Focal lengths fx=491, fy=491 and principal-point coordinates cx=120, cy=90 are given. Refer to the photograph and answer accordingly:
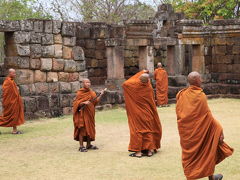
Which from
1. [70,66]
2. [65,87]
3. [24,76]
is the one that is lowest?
[65,87]

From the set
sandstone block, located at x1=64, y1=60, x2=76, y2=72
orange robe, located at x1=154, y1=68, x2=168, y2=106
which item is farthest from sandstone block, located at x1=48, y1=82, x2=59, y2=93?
orange robe, located at x1=154, y1=68, x2=168, y2=106

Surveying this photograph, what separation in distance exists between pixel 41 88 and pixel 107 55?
3.36 m

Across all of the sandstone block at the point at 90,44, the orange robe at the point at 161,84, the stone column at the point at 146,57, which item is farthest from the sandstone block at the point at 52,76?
the stone column at the point at 146,57

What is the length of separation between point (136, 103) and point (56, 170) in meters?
2.01

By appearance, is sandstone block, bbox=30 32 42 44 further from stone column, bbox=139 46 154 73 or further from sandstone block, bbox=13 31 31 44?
stone column, bbox=139 46 154 73

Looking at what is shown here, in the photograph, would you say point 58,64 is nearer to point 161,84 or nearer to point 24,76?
point 24,76

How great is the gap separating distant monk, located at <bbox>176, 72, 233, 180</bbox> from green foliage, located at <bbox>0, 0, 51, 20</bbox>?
2267 centimetres

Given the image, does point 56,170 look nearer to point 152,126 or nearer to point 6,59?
point 152,126

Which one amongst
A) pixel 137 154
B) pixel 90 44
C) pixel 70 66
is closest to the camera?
pixel 137 154

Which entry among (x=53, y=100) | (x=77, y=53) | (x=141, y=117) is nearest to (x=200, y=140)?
(x=141, y=117)

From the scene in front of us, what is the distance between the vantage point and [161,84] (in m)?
16.4

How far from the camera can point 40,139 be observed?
10.6 metres

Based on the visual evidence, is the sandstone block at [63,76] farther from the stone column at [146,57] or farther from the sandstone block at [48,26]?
the stone column at [146,57]

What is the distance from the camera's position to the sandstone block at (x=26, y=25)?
1310 cm
